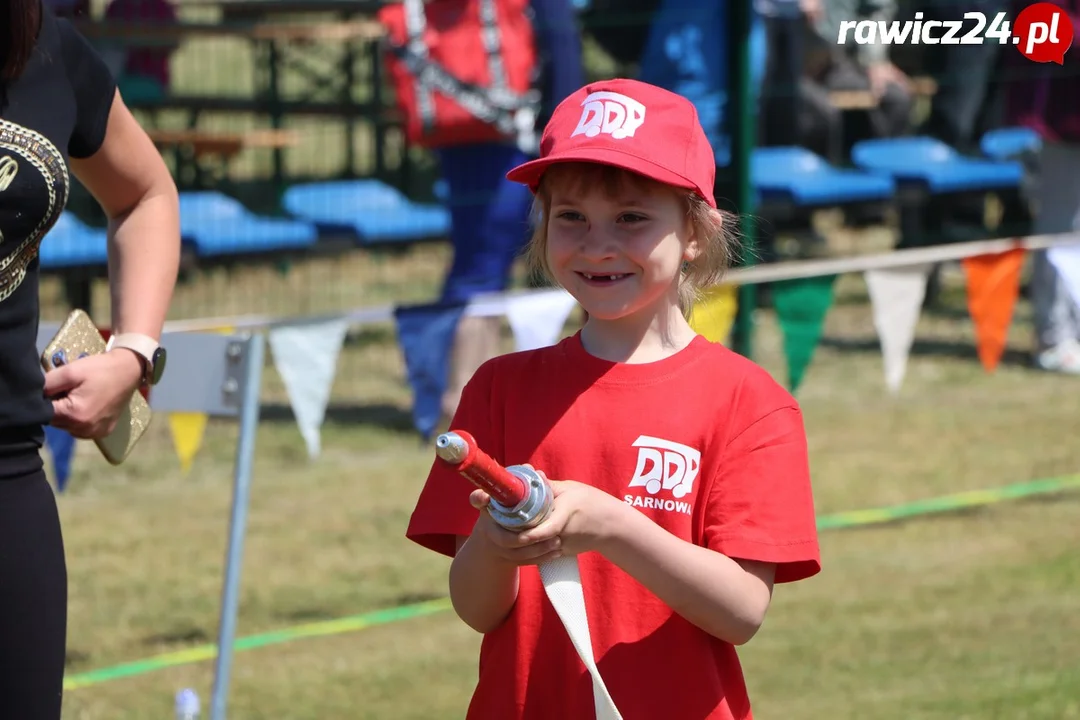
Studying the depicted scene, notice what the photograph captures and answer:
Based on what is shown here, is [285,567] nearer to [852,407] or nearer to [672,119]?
[852,407]

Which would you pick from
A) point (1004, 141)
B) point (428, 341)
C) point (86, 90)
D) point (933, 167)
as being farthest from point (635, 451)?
point (1004, 141)

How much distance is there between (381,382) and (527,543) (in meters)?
6.86

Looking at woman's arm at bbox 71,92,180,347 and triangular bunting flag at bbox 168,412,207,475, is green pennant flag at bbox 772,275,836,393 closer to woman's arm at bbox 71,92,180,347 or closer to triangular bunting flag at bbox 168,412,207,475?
triangular bunting flag at bbox 168,412,207,475

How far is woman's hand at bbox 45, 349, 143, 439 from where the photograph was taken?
103 inches

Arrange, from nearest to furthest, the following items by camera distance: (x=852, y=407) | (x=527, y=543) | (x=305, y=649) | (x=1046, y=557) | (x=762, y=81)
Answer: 1. (x=527, y=543)
2. (x=305, y=649)
3. (x=1046, y=557)
4. (x=852, y=407)
5. (x=762, y=81)

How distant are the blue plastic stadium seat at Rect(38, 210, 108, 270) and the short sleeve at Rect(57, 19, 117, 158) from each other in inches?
236

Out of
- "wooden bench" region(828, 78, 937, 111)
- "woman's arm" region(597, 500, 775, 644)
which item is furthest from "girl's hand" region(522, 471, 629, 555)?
"wooden bench" region(828, 78, 937, 111)

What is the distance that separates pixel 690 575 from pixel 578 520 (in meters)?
0.21

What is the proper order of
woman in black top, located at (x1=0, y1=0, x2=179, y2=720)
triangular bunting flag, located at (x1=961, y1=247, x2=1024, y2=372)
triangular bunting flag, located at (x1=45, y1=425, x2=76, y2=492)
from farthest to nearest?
triangular bunting flag, located at (x1=961, y1=247, x2=1024, y2=372)
triangular bunting flag, located at (x1=45, y1=425, x2=76, y2=492)
woman in black top, located at (x1=0, y1=0, x2=179, y2=720)

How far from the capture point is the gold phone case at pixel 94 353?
2.71 metres

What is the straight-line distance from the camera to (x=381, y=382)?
8.86 m

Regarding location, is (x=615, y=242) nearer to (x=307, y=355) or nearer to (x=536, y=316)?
(x=307, y=355)

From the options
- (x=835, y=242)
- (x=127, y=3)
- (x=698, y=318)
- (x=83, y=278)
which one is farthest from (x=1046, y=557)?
(x=835, y=242)

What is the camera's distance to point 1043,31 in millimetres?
7523
